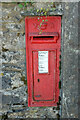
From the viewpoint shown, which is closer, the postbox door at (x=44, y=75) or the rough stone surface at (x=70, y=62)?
the rough stone surface at (x=70, y=62)

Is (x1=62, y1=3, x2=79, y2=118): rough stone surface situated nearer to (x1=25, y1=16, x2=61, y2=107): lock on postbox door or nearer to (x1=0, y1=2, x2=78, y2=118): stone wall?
(x1=0, y1=2, x2=78, y2=118): stone wall

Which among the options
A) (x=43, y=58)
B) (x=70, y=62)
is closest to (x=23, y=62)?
(x=43, y=58)

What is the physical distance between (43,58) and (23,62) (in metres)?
0.39

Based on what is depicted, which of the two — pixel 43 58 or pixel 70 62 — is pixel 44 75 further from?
pixel 70 62

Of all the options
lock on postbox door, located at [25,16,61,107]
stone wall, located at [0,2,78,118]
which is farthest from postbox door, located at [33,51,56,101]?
stone wall, located at [0,2,78,118]

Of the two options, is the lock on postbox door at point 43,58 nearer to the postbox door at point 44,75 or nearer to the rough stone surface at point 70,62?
the postbox door at point 44,75

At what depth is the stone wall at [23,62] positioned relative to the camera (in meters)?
2.03

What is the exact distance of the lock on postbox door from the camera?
2088 millimetres

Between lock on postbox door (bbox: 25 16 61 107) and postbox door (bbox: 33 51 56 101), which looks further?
postbox door (bbox: 33 51 56 101)

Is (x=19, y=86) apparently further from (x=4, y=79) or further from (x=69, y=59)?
(x=69, y=59)

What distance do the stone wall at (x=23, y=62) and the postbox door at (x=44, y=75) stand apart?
19cm

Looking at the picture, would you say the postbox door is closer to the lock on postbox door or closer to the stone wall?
the lock on postbox door

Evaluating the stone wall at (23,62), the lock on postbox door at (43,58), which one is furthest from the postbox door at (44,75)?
the stone wall at (23,62)

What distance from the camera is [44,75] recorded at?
226cm
